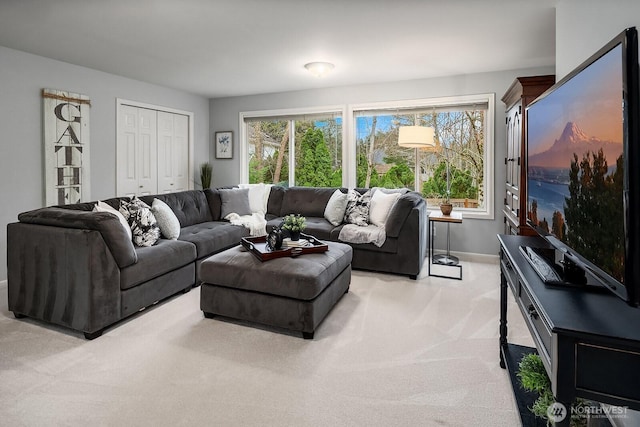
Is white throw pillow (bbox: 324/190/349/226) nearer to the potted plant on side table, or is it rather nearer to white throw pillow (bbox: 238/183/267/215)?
white throw pillow (bbox: 238/183/267/215)

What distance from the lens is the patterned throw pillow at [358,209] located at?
14.4ft

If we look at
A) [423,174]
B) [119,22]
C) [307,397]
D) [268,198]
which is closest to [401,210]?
[423,174]

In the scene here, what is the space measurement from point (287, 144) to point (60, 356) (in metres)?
4.31

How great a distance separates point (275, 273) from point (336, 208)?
2.07m

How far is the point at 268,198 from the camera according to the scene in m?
5.32

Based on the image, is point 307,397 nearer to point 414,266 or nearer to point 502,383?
point 502,383

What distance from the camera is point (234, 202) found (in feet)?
16.2

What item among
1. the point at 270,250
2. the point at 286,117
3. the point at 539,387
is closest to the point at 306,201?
the point at 286,117

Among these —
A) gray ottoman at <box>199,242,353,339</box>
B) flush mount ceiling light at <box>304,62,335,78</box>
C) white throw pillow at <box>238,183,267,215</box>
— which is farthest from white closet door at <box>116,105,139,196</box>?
gray ottoman at <box>199,242,353,339</box>

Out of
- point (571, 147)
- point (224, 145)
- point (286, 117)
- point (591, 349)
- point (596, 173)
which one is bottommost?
point (591, 349)

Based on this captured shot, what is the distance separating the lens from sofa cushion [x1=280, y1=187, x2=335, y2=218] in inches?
196

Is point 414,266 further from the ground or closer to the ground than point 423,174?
closer to the ground

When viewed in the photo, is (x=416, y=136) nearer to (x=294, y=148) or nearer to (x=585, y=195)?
(x=294, y=148)

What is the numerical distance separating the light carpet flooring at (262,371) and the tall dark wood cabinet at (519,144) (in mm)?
968
